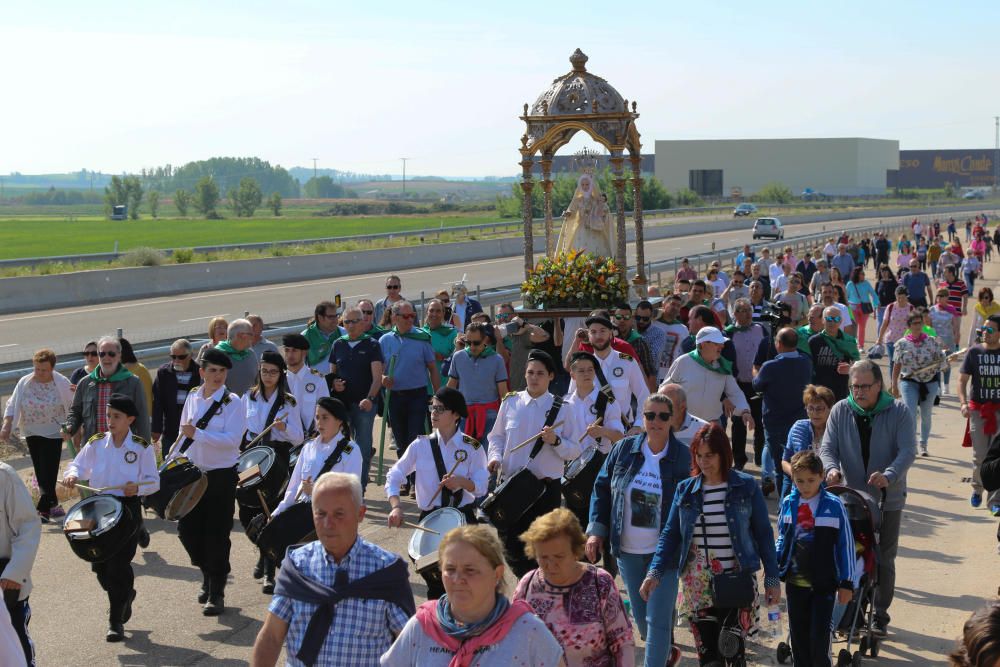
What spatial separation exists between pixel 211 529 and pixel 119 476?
83 cm

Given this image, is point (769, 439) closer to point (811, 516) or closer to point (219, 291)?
point (811, 516)

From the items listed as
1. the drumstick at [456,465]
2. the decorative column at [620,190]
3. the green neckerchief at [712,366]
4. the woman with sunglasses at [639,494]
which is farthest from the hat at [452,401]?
the decorative column at [620,190]

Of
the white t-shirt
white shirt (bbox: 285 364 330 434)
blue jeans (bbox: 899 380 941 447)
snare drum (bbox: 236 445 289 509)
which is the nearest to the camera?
the white t-shirt

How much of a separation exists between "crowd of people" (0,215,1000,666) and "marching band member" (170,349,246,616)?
0.05ft

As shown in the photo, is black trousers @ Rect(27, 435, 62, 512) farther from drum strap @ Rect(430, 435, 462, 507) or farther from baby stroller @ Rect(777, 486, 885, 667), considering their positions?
baby stroller @ Rect(777, 486, 885, 667)

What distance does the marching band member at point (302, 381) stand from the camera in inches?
408

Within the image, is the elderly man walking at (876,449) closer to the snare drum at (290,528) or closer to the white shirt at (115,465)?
the snare drum at (290,528)

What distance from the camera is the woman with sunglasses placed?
724cm

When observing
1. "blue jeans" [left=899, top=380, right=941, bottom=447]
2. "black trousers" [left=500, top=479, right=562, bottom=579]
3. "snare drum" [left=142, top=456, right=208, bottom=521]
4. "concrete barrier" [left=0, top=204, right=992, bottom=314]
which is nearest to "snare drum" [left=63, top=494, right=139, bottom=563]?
"snare drum" [left=142, top=456, right=208, bottom=521]

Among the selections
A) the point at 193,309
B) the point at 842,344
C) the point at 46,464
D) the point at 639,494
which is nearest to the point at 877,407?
the point at 639,494

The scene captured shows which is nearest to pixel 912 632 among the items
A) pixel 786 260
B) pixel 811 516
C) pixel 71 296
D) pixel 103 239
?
pixel 811 516

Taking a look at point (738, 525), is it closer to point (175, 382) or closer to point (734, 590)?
point (734, 590)

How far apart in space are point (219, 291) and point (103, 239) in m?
51.7

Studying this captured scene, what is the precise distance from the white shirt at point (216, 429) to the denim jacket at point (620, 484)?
120 inches
